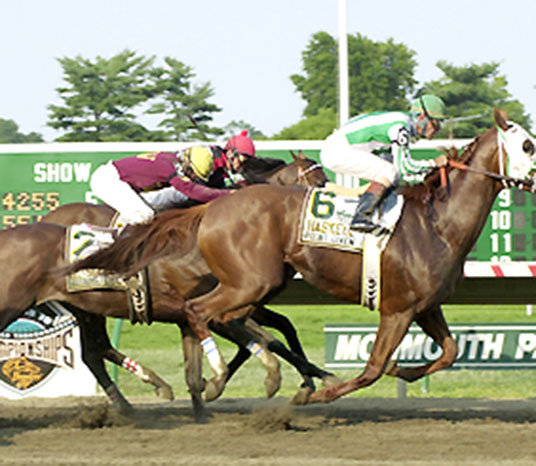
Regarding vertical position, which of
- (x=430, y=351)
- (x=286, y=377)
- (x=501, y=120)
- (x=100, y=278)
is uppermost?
(x=501, y=120)

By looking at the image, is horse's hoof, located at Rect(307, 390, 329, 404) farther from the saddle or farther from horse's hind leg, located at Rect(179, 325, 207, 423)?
the saddle

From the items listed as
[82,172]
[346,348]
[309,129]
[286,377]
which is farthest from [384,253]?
[309,129]

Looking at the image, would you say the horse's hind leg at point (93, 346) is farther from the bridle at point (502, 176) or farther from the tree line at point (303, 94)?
the tree line at point (303, 94)

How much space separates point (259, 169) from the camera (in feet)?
23.0

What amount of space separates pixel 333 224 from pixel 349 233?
0.10 meters

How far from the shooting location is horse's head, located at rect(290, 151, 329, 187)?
692 cm

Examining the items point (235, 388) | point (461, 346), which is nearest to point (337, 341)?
point (461, 346)

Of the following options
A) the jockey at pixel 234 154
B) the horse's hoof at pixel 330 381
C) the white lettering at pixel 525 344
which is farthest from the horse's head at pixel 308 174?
the white lettering at pixel 525 344

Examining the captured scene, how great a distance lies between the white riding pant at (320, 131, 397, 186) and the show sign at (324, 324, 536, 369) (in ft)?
6.69

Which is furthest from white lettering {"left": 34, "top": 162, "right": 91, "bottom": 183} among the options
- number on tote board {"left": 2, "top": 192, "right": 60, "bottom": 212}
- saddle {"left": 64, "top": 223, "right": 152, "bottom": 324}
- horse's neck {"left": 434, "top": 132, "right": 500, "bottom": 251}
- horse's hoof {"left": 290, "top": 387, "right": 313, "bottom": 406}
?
horse's neck {"left": 434, "top": 132, "right": 500, "bottom": 251}

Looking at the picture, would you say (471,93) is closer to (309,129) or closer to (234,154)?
(309,129)

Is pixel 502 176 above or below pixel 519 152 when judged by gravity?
below

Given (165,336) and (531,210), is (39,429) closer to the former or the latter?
(531,210)

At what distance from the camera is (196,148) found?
20.5ft
